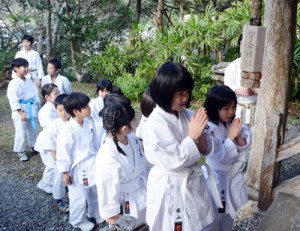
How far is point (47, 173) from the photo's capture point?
14.3ft

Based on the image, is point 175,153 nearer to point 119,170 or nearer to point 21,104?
point 119,170

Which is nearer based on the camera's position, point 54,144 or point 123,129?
point 123,129

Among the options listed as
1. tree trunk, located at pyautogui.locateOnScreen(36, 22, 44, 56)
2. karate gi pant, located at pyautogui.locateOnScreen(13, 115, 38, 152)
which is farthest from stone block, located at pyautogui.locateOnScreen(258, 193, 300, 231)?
tree trunk, located at pyautogui.locateOnScreen(36, 22, 44, 56)

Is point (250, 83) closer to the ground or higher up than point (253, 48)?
closer to the ground

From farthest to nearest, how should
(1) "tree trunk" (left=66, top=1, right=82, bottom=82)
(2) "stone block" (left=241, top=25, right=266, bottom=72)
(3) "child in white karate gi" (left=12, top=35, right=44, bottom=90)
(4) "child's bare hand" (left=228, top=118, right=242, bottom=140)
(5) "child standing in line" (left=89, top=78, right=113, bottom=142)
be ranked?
1. (1) "tree trunk" (left=66, top=1, right=82, bottom=82)
2. (3) "child in white karate gi" (left=12, top=35, right=44, bottom=90)
3. (5) "child standing in line" (left=89, top=78, right=113, bottom=142)
4. (2) "stone block" (left=241, top=25, right=266, bottom=72)
5. (4) "child's bare hand" (left=228, top=118, right=242, bottom=140)

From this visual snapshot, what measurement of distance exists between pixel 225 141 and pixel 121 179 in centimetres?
81

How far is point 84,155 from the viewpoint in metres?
3.38

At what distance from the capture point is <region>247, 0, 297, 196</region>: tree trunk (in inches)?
123

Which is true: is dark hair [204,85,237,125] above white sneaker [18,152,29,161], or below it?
above

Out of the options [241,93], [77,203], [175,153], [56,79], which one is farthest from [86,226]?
[56,79]

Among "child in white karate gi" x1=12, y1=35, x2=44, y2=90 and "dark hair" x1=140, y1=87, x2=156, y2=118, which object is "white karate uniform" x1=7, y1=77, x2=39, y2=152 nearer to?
"child in white karate gi" x1=12, y1=35, x2=44, y2=90

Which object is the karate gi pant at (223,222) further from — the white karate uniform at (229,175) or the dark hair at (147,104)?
the dark hair at (147,104)

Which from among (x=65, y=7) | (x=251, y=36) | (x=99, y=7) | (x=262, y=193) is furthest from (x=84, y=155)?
(x=99, y=7)

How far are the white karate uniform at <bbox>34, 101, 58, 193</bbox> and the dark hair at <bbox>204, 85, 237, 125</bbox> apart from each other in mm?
2253
